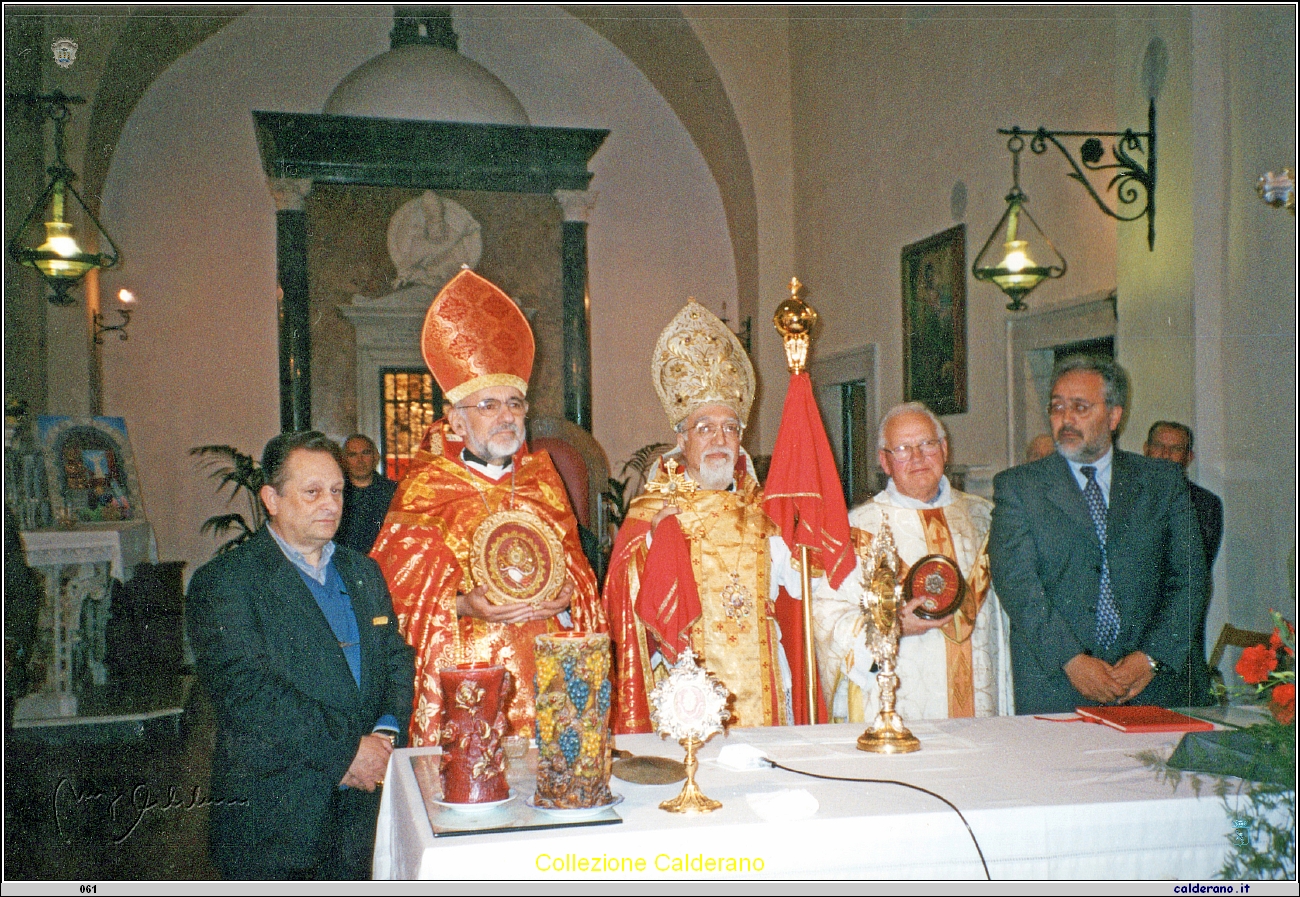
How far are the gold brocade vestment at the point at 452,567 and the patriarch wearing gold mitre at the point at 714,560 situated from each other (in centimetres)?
19

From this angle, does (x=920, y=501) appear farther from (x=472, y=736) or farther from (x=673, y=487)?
(x=472, y=736)

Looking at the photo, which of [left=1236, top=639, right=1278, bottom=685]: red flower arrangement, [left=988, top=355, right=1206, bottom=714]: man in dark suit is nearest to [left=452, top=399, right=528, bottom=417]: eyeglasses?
[left=988, top=355, right=1206, bottom=714]: man in dark suit

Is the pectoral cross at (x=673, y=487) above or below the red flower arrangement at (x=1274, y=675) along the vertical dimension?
above

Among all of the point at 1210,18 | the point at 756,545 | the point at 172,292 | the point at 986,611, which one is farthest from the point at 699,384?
the point at 172,292

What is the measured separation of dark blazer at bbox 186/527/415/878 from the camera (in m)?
2.79

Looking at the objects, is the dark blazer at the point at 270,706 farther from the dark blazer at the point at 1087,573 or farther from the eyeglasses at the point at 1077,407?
the eyeglasses at the point at 1077,407

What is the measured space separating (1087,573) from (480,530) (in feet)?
7.32

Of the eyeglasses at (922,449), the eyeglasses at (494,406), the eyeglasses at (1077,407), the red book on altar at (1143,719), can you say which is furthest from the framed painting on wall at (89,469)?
the red book on altar at (1143,719)

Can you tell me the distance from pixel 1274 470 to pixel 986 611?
167 cm

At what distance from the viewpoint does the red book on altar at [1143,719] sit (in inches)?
112

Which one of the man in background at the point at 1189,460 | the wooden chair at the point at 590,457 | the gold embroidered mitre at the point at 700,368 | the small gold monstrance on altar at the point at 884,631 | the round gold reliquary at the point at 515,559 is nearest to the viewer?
the small gold monstrance on altar at the point at 884,631

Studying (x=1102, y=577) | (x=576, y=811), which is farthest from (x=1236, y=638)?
(x=576, y=811)
